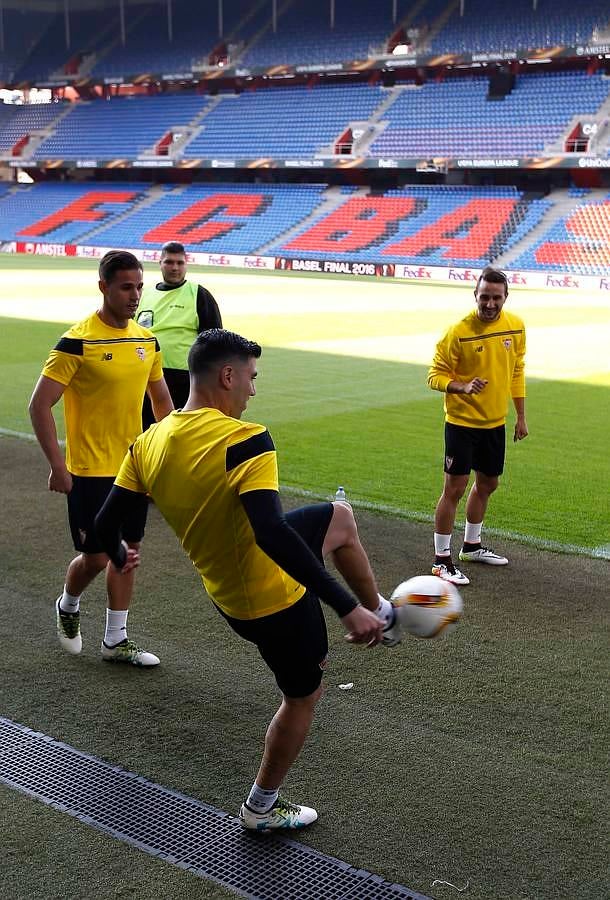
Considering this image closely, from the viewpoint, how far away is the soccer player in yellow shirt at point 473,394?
Result: 7.09 m

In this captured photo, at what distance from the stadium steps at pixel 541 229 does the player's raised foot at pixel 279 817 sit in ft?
118

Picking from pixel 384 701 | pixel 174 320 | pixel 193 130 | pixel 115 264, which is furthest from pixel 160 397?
pixel 193 130

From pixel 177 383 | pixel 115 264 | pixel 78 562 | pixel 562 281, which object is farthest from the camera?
pixel 562 281

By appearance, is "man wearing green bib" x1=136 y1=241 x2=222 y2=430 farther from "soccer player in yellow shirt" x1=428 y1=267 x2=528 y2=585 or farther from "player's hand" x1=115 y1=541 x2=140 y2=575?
"player's hand" x1=115 y1=541 x2=140 y2=575

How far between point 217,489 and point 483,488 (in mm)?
4303

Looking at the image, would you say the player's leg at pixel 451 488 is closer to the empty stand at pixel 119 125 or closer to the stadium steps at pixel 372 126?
the stadium steps at pixel 372 126

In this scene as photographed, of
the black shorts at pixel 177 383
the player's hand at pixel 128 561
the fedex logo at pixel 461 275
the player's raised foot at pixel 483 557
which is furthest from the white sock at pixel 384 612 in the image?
the fedex logo at pixel 461 275

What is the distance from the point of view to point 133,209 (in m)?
53.9

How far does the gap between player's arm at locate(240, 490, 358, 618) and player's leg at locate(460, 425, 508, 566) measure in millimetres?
4153

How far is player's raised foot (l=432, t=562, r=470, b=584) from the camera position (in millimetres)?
7012

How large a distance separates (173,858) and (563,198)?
41796 millimetres

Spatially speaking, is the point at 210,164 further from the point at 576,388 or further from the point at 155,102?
the point at 576,388

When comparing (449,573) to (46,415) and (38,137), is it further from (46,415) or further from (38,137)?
(38,137)

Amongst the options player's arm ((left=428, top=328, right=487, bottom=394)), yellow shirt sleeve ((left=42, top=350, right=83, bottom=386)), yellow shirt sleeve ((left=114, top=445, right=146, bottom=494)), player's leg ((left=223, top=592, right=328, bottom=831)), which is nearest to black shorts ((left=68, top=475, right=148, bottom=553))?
yellow shirt sleeve ((left=42, top=350, right=83, bottom=386))
